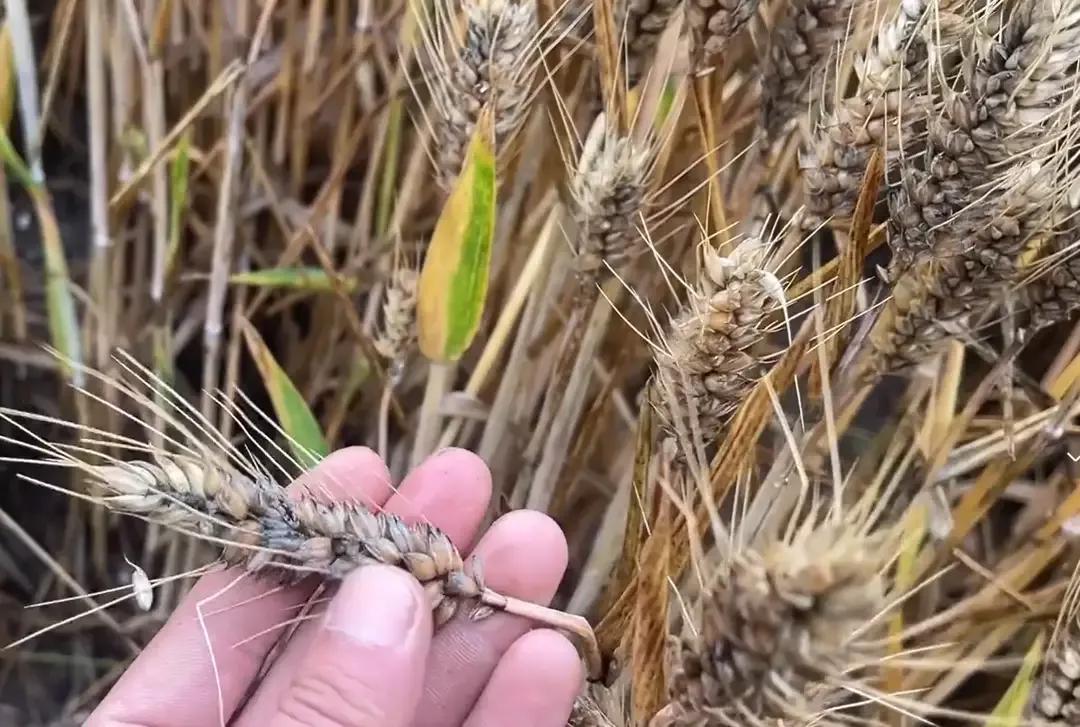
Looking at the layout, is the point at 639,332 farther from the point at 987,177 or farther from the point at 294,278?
the point at 294,278

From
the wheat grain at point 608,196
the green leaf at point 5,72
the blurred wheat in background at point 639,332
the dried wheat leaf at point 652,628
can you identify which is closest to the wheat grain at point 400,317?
the blurred wheat in background at point 639,332

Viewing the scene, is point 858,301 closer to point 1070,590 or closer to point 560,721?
point 1070,590

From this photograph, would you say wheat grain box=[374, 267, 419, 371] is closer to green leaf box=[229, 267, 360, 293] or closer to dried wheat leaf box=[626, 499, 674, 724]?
green leaf box=[229, 267, 360, 293]

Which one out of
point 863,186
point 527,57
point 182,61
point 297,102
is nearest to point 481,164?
point 527,57

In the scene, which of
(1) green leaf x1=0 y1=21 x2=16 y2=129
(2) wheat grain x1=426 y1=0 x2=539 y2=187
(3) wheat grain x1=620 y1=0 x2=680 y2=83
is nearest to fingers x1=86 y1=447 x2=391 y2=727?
(2) wheat grain x1=426 y1=0 x2=539 y2=187

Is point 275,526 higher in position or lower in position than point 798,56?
lower

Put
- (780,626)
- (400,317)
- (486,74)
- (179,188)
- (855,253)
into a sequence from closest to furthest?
(780,626)
(855,253)
(486,74)
(400,317)
(179,188)

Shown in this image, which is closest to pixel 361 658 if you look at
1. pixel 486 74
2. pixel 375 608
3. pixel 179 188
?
pixel 375 608
